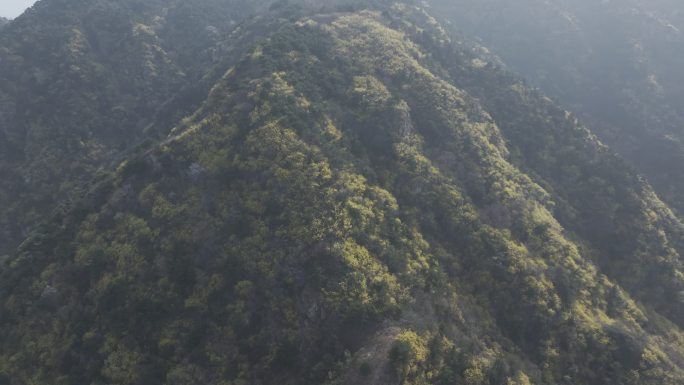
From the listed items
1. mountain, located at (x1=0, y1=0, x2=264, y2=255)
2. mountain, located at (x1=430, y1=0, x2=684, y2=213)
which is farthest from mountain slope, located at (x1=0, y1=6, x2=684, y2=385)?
mountain, located at (x1=430, y1=0, x2=684, y2=213)

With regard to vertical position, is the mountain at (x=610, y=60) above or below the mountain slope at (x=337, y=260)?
below

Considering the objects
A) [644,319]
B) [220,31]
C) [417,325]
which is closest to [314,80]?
[417,325]

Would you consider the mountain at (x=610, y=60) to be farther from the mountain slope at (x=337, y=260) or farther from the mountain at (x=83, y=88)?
the mountain at (x=83, y=88)

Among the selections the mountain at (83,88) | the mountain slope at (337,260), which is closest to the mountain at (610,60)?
the mountain slope at (337,260)

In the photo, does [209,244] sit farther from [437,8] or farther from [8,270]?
[437,8]

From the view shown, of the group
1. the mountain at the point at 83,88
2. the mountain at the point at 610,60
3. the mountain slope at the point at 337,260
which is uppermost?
the mountain slope at the point at 337,260

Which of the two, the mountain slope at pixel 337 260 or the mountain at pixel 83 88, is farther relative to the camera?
the mountain at pixel 83 88

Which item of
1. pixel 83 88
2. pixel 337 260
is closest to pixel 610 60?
pixel 337 260
